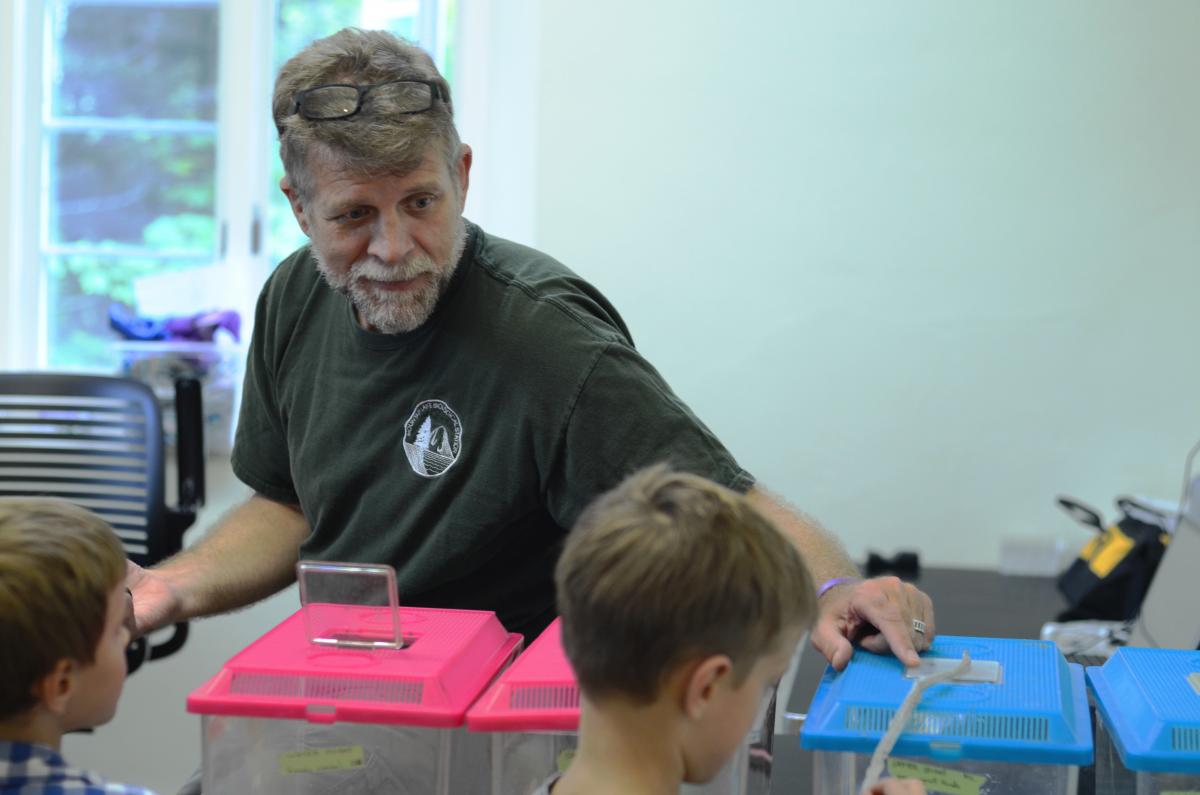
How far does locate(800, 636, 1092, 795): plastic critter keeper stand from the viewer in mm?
1030

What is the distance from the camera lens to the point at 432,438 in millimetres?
1588

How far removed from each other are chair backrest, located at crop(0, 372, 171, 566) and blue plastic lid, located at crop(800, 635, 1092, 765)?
1761 mm

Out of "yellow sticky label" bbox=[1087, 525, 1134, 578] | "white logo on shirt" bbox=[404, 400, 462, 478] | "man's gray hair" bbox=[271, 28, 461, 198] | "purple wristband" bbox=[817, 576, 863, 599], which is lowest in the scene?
"yellow sticky label" bbox=[1087, 525, 1134, 578]

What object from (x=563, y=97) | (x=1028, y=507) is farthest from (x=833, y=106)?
(x=1028, y=507)

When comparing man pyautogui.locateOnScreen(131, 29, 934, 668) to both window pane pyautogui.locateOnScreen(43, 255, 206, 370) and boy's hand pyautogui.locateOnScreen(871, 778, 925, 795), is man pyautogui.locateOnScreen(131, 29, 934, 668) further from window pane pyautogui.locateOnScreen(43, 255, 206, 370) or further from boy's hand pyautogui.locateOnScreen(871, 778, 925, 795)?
window pane pyautogui.locateOnScreen(43, 255, 206, 370)

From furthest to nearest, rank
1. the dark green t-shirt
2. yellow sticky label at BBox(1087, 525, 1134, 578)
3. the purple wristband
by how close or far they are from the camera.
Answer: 1. yellow sticky label at BBox(1087, 525, 1134, 578)
2. the dark green t-shirt
3. the purple wristband

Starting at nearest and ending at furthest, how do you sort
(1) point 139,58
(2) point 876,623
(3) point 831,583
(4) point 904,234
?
(2) point 876,623 → (3) point 831,583 → (4) point 904,234 → (1) point 139,58

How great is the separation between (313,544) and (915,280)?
2036 mm

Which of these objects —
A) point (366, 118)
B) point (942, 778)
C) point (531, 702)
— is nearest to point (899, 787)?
point (942, 778)

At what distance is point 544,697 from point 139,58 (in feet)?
10.2

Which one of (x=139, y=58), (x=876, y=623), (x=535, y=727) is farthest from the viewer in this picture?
(x=139, y=58)

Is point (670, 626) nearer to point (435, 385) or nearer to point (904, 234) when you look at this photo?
point (435, 385)

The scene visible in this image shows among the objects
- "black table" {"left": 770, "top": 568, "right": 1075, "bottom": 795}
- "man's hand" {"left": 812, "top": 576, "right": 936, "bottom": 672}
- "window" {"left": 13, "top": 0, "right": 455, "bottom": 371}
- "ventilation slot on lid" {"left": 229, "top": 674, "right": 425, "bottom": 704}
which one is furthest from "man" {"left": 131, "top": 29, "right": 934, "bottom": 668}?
"window" {"left": 13, "top": 0, "right": 455, "bottom": 371}

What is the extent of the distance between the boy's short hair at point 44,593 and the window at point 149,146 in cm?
267
